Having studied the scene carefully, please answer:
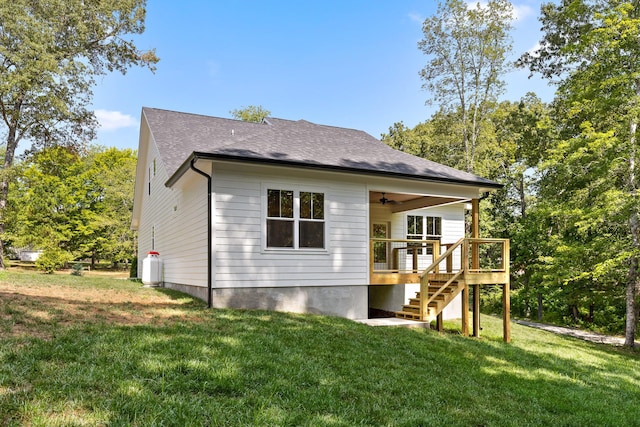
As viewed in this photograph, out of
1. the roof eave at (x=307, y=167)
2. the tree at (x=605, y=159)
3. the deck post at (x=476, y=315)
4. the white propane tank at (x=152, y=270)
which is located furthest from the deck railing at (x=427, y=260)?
the white propane tank at (x=152, y=270)

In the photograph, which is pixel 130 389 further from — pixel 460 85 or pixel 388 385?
pixel 460 85

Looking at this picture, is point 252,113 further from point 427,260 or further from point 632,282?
point 632,282

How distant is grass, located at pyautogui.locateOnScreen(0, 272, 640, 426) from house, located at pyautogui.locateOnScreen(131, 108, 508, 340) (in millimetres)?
1496

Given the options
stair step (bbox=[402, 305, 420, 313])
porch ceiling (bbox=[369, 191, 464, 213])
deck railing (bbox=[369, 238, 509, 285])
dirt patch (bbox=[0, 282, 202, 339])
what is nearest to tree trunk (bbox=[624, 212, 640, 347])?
deck railing (bbox=[369, 238, 509, 285])

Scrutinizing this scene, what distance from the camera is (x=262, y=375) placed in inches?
169

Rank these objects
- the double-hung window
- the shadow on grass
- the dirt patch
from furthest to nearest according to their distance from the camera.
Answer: the double-hung window, the dirt patch, the shadow on grass

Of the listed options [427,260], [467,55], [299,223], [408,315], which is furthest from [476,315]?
[467,55]

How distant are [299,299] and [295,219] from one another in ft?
5.92

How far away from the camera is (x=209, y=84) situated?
95.9 feet

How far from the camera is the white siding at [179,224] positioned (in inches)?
395

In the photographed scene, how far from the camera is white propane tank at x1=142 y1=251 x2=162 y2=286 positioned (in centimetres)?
1464

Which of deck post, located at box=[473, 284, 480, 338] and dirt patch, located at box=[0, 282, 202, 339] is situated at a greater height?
dirt patch, located at box=[0, 282, 202, 339]

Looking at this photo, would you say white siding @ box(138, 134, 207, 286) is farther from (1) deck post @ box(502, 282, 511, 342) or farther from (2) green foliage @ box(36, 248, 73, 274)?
(1) deck post @ box(502, 282, 511, 342)

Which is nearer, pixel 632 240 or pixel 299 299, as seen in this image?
pixel 299 299
